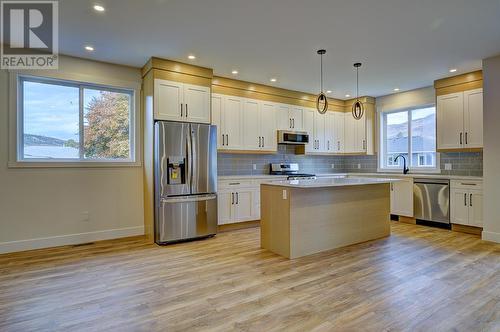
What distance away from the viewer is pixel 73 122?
4.38 m

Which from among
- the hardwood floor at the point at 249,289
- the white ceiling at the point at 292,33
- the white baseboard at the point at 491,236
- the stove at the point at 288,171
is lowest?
the hardwood floor at the point at 249,289

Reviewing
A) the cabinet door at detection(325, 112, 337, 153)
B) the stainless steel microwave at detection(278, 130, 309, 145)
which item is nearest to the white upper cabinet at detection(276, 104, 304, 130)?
the stainless steel microwave at detection(278, 130, 309, 145)

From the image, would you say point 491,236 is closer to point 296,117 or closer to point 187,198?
point 296,117

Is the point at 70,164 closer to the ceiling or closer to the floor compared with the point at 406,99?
closer to the floor

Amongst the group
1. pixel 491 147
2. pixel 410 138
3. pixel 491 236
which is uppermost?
pixel 410 138

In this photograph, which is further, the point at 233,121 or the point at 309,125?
the point at 309,125

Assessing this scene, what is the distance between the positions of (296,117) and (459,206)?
11.4 ft

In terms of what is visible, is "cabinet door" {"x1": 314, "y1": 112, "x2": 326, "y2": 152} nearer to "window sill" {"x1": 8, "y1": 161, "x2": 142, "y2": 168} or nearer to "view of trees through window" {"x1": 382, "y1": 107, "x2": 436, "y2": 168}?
"view of trees through window" {"x1": 382, "y1": 107, "x2": 436, "y2": 168}

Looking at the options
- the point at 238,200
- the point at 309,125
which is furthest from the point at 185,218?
the point at 309,125

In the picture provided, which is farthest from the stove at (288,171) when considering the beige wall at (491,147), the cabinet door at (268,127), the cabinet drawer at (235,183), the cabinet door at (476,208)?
the beige wall at (491,147)

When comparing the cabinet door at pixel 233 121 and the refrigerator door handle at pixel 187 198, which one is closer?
the refrigerator door handle at pixel 187 198

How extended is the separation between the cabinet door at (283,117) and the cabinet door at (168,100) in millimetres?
2275

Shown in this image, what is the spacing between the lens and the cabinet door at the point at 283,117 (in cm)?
605

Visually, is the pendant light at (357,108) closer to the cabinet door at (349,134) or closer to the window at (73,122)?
the cabinet door at (349,134)
